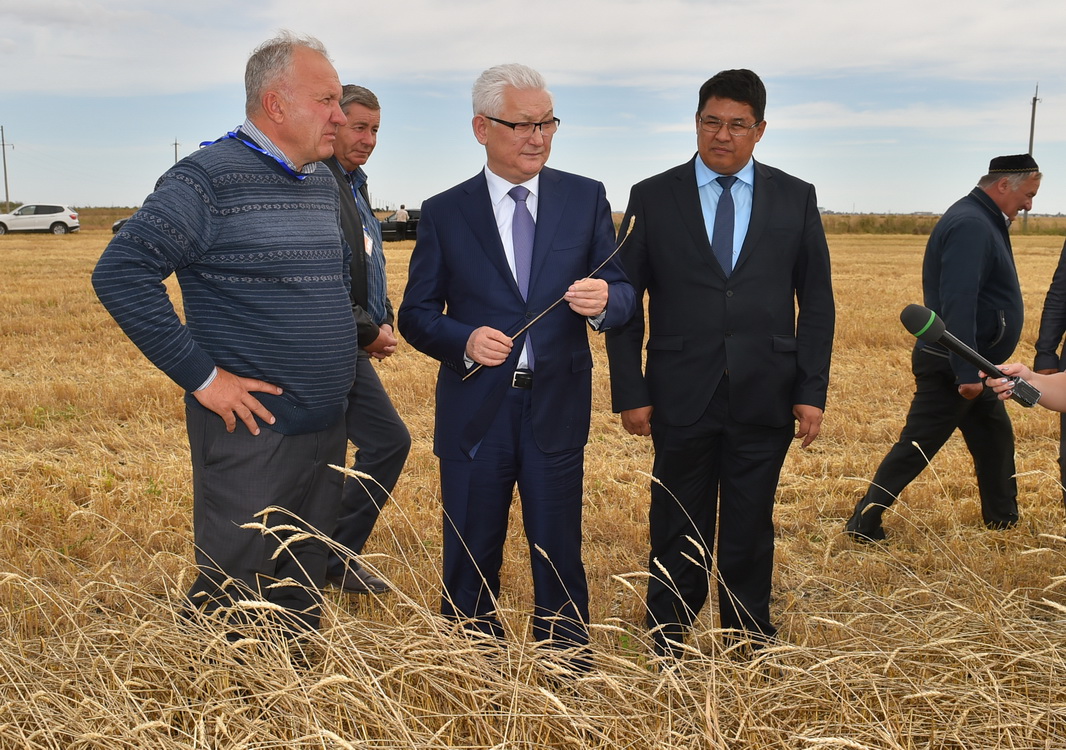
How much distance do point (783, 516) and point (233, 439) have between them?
3.81m

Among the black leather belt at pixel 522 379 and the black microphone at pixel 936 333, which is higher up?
the black microphone at pixel 936 333

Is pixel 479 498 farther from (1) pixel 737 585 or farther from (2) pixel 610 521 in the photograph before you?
(2) pixel 610 521

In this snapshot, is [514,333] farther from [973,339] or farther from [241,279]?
[973,339]

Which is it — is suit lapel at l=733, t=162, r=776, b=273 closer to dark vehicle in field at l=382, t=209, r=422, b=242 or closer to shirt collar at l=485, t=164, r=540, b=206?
shirt collar at l=485, t=164, r=540, b=206

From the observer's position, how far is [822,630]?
379cm

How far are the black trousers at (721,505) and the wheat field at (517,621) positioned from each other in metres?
0.20

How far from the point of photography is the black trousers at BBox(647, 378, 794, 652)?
12.7 ft

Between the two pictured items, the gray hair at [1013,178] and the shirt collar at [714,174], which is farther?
the gray hair at [1013,178]

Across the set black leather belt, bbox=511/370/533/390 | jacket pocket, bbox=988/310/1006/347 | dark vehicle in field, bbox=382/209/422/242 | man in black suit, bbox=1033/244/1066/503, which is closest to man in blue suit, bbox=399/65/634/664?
black leather belt, bbox=511/370/533/390

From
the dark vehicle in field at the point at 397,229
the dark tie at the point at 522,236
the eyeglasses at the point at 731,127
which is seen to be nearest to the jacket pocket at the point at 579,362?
the dark tie at the point at 522,236

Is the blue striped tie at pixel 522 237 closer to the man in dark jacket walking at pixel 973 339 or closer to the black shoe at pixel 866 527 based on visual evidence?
the man in dark jacket walking at pixel 973 339

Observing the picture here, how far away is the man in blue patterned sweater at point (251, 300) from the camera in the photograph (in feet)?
9.64

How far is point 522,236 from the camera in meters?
3.49

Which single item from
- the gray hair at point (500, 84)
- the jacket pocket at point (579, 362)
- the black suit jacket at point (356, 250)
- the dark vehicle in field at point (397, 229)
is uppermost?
the dark vehicle in field at point (397, 229)
